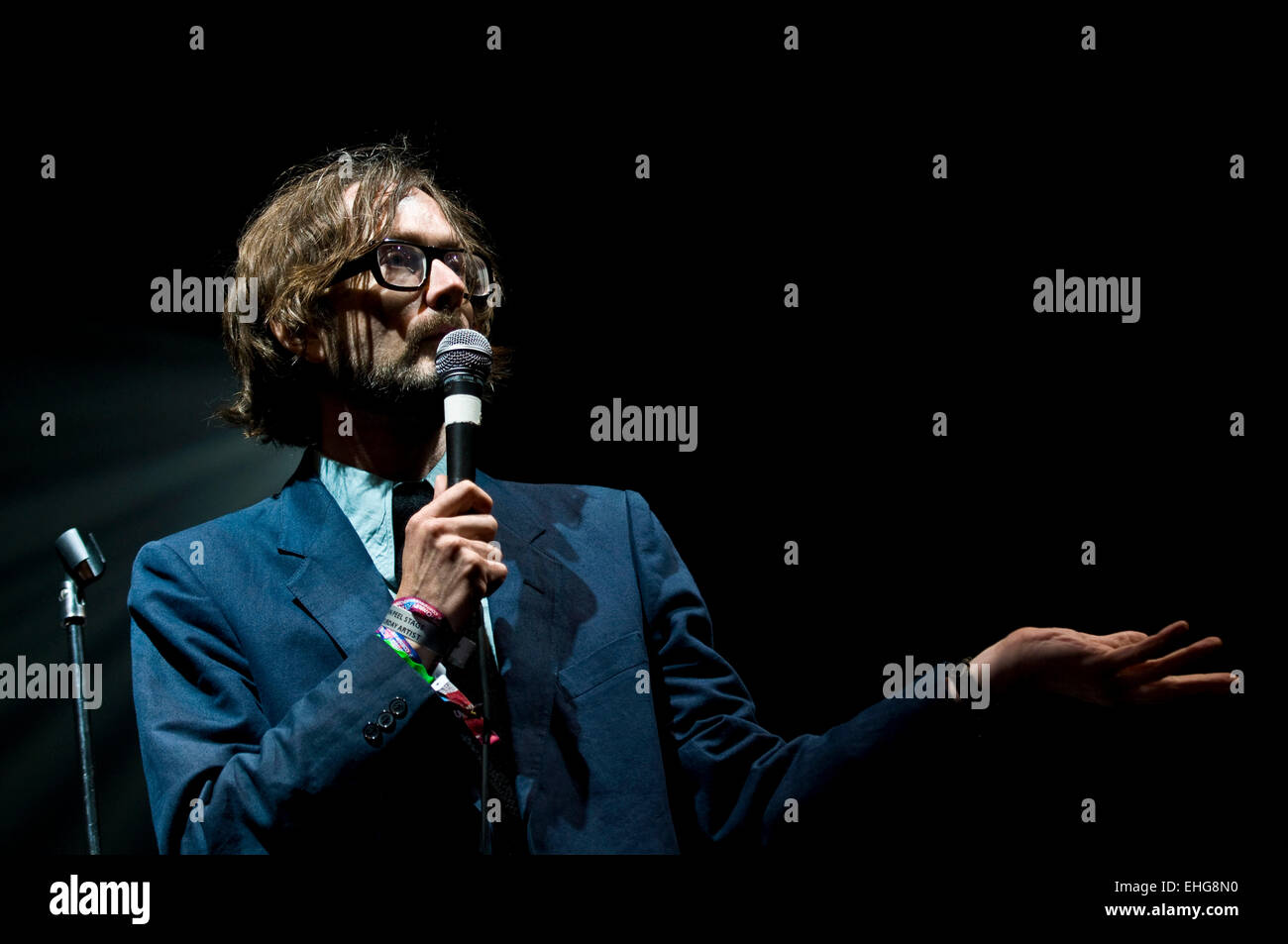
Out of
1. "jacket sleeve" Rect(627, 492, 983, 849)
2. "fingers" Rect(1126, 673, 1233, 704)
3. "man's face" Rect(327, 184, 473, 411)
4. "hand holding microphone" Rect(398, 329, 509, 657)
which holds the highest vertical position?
"man's face" Rect(327, 184, 473, 411)

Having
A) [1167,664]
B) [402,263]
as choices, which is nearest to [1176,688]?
[1167,664]

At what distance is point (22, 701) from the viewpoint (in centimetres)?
284

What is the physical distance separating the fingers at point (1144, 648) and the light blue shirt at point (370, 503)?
3.48ft

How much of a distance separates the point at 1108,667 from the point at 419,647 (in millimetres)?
1000

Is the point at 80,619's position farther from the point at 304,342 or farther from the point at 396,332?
the point at 396,332

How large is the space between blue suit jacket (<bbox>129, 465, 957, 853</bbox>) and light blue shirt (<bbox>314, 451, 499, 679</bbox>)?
0.05 metres

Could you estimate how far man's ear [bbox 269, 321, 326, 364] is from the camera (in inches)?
85.4

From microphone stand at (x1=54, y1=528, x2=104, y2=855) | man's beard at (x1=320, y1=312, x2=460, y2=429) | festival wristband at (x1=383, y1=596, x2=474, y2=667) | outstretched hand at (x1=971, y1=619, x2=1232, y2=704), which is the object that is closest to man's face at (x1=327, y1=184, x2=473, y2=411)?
man's beard at (x1=320, y1=312, x2=460, y2=429)

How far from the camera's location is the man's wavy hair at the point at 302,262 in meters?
2.14

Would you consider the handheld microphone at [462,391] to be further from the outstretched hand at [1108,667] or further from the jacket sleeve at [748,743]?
the outstretched hand at [1108,667]

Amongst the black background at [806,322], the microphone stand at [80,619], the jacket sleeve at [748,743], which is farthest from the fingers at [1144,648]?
the microphone stand at [80,619]

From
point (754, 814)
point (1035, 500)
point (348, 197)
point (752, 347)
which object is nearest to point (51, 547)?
point (348, 197)

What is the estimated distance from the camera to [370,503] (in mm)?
2018

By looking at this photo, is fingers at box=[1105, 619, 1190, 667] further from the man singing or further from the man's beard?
the man's beard
